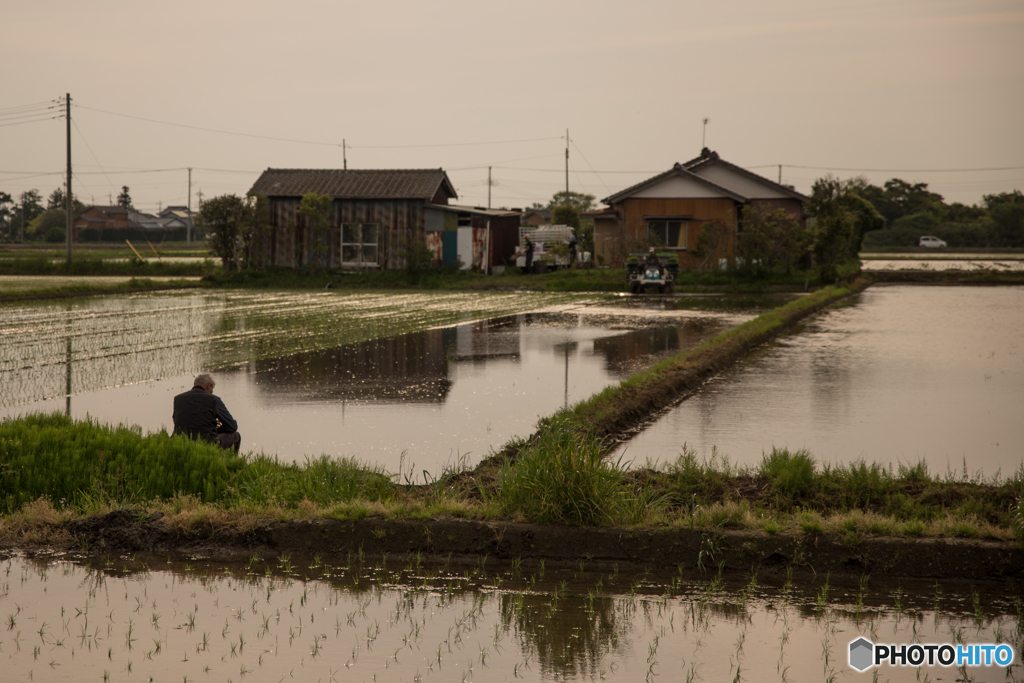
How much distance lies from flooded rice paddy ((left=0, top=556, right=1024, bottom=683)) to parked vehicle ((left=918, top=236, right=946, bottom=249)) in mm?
75738

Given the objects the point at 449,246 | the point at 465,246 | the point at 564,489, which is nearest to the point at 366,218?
the point at 449,246

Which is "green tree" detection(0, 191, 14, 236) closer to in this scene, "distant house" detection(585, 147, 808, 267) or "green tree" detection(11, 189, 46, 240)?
"green tree" detection(11, 189, 46, 240)

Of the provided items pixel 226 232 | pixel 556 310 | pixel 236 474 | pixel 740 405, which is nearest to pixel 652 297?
pixel 556 310

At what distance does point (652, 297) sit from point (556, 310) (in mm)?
6036

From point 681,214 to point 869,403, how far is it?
2616 centimetres

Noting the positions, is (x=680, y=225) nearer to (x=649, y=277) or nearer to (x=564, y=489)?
(x=649, y=277)

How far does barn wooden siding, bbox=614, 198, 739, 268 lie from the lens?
118 feet

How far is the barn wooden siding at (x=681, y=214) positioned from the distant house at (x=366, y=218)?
700 cm

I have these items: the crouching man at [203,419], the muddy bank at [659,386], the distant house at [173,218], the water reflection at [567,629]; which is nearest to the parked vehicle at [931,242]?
the muddy bank at [659,386]

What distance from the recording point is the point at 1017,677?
411cm

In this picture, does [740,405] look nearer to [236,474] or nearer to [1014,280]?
[236,474]

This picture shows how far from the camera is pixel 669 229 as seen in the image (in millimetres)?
36500

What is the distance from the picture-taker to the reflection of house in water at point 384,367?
1143cm

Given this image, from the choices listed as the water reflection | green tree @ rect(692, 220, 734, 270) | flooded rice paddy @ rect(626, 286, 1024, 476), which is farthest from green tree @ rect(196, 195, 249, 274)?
the water reflection
